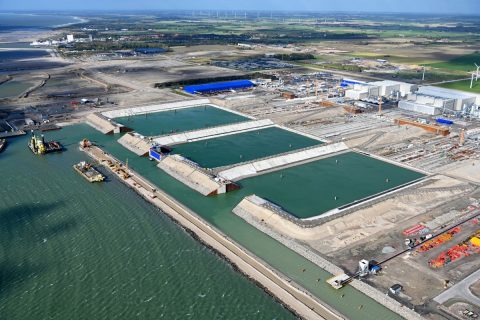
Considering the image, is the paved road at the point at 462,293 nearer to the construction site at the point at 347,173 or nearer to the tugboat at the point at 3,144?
the construction site at the point at 347,173

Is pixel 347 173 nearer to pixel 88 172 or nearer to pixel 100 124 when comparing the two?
pixel 88 172

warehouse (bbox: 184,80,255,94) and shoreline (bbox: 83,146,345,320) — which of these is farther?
warehouse (bbox: 184,80,255,94)

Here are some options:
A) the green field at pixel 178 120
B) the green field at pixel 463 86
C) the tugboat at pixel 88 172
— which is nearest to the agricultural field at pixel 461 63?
the green field at pixel 463 86

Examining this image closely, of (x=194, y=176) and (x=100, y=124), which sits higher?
(x=100, y=124)

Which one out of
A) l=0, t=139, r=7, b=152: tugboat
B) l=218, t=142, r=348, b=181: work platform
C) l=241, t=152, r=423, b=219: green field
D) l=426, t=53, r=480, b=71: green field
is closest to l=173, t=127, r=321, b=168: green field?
l=218, t=142, r=348, b=181: work platform

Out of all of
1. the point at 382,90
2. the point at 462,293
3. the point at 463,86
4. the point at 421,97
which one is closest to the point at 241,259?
the point at 462,293

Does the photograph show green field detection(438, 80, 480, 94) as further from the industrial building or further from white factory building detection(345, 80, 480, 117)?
the industrial building
